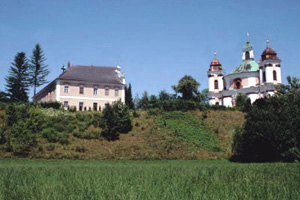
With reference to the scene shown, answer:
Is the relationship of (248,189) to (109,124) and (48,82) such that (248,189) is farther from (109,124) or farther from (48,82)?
(48,82)

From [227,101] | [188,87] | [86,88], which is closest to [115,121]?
[86,88]

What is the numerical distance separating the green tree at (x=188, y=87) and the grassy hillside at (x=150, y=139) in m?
32.9

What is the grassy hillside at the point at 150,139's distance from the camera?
29.0 metres

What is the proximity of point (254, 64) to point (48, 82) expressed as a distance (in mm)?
50035

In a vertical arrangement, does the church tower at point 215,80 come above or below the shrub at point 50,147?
above

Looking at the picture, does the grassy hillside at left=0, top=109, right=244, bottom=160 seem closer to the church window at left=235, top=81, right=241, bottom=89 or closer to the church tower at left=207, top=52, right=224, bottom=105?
the church window at left=235, top=81, right=241, bottom=89

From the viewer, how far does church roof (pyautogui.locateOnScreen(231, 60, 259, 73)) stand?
76500 mm

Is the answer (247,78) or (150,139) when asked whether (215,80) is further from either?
(150,139)

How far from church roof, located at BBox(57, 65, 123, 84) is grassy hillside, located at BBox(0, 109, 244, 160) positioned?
927 inches

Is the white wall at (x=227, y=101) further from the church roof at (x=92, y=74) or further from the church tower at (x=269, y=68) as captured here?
the church roof at (x=92, y=74)

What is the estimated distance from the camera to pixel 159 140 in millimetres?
33062

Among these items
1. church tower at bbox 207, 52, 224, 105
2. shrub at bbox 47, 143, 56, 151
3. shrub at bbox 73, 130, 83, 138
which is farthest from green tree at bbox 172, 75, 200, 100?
shrub at bbox 47, 143, 56, 151

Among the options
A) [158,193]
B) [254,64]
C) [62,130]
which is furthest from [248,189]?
[254,64]

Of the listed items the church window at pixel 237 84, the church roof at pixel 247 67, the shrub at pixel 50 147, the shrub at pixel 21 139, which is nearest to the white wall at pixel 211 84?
the church roof at pixel 247 67
